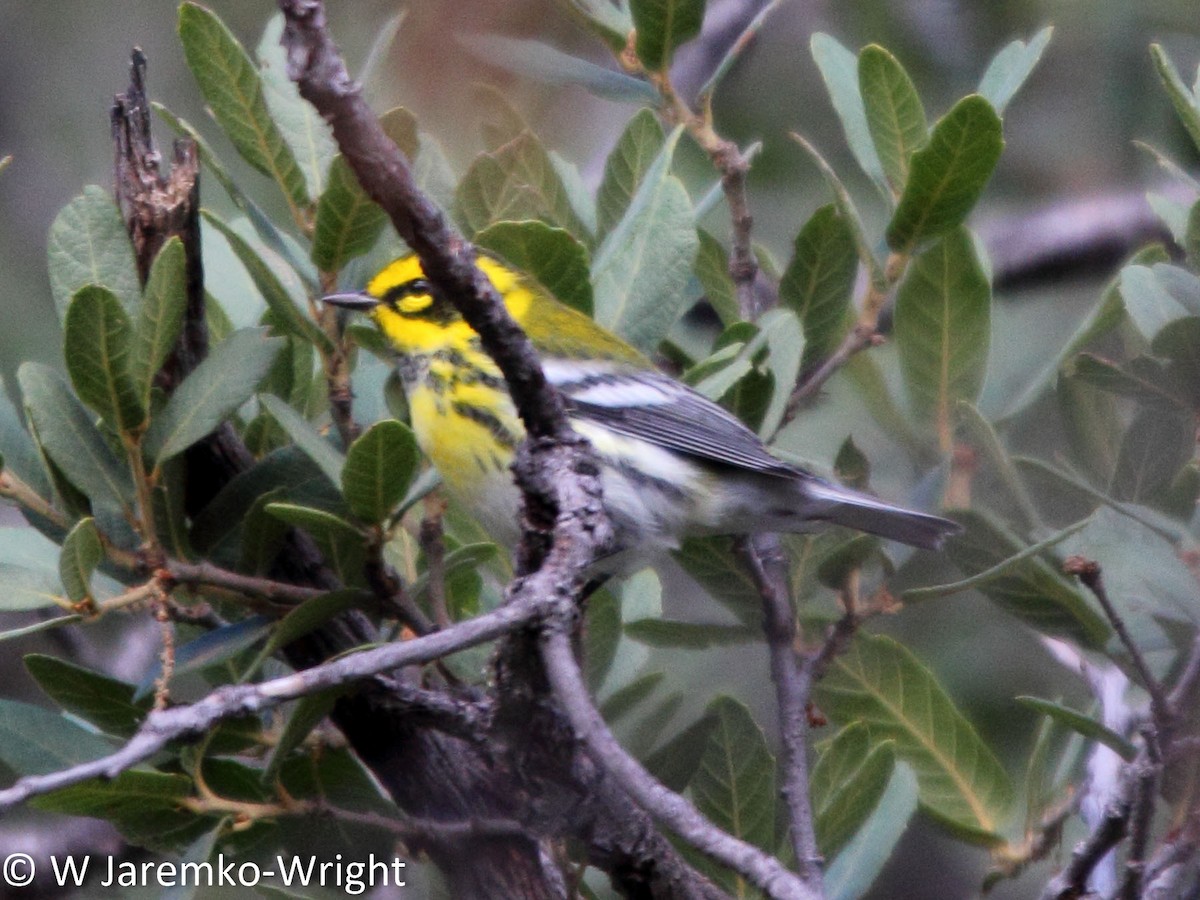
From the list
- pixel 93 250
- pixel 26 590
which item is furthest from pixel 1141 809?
pixel 93 250

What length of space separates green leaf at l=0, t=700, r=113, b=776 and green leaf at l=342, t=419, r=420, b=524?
1.47 feet

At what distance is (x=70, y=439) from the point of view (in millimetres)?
1709

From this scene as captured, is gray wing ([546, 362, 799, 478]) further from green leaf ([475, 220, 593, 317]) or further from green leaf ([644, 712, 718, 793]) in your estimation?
green leaf ([644, 712, 718, 793])

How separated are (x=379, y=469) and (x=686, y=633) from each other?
56 cm

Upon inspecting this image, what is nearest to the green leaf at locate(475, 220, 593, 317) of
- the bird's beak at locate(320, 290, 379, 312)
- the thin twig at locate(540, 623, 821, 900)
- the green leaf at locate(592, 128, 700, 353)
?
the green leaf at locate(592, 128, 700, 353)

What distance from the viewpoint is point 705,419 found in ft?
7.53

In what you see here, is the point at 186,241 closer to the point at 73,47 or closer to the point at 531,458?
the point at 531,458

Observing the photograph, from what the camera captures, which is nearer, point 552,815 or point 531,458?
point 531,458

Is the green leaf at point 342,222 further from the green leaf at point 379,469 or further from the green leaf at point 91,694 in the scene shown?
the green leaf at point 91,694

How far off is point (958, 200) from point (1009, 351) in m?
1.50

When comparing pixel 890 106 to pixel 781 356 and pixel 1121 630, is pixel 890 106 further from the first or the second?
pixel 1121 630

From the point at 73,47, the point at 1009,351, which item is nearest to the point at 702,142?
the point at 1009,351

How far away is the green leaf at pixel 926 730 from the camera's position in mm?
2086

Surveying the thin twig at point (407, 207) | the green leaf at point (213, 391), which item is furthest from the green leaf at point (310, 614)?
the thin twig at point (407, 207)
